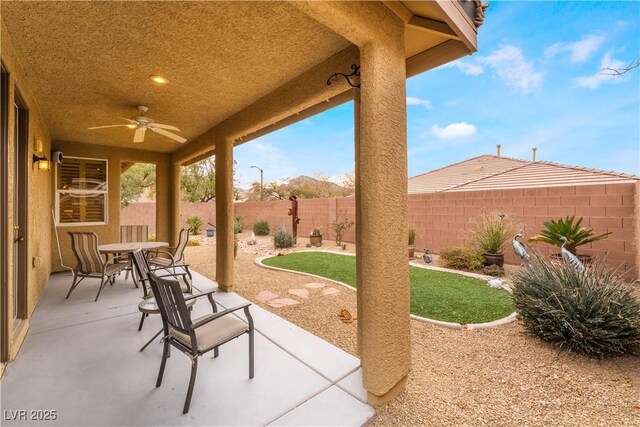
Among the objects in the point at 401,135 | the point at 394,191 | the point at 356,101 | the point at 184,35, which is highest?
the point at 184,35

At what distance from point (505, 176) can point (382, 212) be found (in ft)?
30.3

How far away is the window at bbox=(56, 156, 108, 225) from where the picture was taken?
646 cm

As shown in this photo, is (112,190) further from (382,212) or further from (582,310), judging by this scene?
(582,310)

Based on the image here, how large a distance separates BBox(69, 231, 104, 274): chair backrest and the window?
8.33ft

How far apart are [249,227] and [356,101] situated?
1565cm

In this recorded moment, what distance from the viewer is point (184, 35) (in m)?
2.47

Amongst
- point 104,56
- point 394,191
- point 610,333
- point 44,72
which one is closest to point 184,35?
point 104,56

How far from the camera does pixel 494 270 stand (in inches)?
233

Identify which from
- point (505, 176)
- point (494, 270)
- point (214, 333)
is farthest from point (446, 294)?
point (505, 176)

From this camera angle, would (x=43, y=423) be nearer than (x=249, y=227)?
Yes

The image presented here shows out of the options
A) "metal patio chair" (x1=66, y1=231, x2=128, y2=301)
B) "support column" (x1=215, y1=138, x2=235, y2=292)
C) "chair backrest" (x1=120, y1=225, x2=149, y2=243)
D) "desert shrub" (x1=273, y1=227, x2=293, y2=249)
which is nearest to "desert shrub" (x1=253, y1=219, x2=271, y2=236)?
"desert shrub" (x1=273, y1=227, x2=293, y2=249)

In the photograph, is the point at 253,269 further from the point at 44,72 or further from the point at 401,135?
the point at 401,135

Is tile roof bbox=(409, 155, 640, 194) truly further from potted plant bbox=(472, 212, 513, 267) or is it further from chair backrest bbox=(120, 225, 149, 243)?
chair backrest bbox=(120, 225, 149, 243)

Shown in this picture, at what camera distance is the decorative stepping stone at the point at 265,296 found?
457cm
